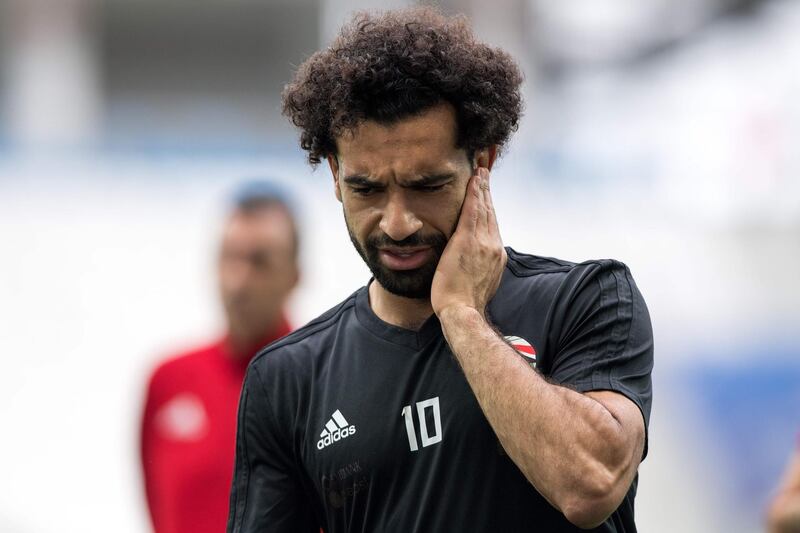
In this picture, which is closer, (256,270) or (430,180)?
(430,180)

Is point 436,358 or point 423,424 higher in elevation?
point 436,358

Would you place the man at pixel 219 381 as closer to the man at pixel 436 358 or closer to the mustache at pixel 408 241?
the man at pixel 436 358

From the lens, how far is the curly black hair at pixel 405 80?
2725 millimetres

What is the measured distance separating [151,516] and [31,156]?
26.8 feet

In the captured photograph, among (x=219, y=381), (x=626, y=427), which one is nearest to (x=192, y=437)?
(x=219, y=381)

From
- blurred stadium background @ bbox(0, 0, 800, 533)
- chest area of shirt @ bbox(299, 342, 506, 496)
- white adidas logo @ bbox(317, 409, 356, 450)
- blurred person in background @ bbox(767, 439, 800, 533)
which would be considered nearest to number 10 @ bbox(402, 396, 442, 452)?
chest area of shirt @ bbox(299, 342, 506, 496)

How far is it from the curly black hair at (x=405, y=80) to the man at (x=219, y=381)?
1790 mm

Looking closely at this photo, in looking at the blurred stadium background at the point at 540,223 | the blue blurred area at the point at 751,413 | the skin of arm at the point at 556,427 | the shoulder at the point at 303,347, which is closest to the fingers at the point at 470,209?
the skin of arm at the point at 556,427

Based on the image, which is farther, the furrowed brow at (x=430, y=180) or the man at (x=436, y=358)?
the furrowed brow at (x=430, y=180)

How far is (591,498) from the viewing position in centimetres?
238

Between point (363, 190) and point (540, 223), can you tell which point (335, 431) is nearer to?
point (363, 190)

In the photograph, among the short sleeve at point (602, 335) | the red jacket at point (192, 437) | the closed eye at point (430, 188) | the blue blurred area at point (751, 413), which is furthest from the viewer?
the blue blurred area at point (751, 413)

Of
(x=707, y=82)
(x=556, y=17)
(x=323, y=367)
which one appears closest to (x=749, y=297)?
(x=707, y=82)

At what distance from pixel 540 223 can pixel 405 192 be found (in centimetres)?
988
